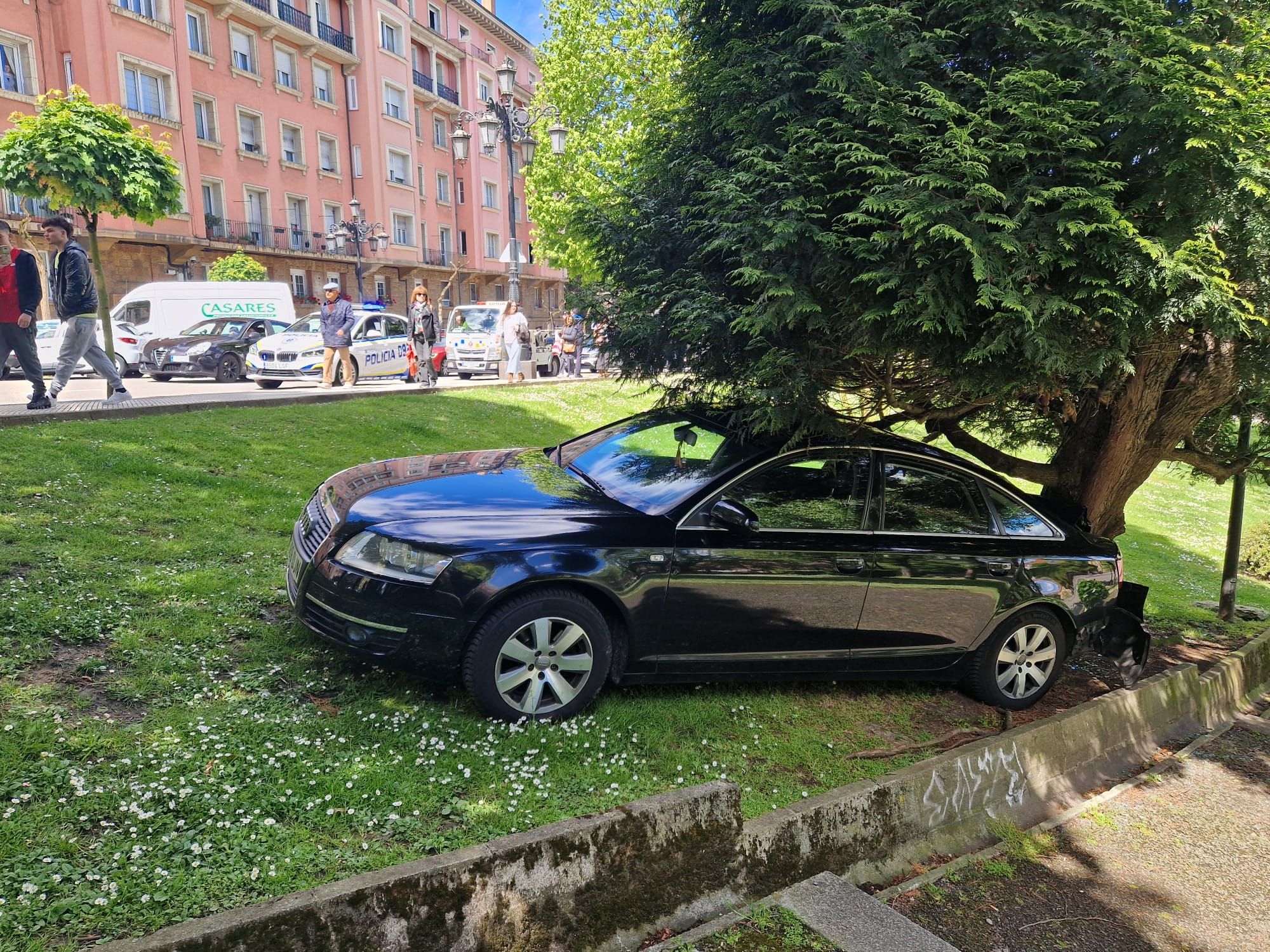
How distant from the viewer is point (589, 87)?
25.9m

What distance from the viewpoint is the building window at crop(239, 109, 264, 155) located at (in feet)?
109

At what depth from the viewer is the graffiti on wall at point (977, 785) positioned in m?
4.26

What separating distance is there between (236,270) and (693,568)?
25699 millimetres

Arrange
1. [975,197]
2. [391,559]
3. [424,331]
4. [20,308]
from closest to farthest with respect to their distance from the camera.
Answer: [391,559], [975,197], [20,308], [424,331]

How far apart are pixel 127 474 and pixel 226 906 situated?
5569 millimetres

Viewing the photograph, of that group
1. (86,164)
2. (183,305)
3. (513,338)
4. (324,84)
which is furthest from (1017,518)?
(324,84)

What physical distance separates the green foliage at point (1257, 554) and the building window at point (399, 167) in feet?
124

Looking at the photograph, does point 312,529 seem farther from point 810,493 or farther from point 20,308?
point 20,308

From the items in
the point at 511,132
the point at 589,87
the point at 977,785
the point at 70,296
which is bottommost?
the point at 977,785

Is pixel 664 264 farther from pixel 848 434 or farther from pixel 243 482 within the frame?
pixel 243 482

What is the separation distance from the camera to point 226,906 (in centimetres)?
271

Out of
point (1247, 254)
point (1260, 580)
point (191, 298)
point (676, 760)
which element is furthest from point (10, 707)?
point (191, 298)

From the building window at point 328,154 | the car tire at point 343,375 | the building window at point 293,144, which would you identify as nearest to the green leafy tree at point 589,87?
the car tire at point 343,375

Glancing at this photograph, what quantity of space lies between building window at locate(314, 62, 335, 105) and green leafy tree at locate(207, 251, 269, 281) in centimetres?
1432
